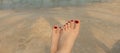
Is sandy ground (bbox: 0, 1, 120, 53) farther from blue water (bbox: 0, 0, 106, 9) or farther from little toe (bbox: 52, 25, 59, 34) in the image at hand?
blue water (bbox: 0, 0, 106, 9)

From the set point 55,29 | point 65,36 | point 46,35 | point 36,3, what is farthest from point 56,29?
point 36,3

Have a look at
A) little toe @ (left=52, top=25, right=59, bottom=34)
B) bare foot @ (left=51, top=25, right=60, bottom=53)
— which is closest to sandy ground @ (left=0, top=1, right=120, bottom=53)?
bare foot @ (left=51, top=25, right=60, bottom=53)

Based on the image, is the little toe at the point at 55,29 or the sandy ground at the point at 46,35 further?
the sandy ground at the point at 46,35

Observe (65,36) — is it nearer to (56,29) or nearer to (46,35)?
(56,29)

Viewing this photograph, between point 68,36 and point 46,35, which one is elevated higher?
point 68,36

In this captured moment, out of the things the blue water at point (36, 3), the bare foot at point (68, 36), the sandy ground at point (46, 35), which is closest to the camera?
the bare foot at point (68, 36)

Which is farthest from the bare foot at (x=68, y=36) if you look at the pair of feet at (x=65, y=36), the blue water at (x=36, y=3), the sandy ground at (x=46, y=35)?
the blue water at (x=36, y=3)

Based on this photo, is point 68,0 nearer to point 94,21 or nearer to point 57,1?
point 57,1

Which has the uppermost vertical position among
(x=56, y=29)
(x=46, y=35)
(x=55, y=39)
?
(x=56, y=29)

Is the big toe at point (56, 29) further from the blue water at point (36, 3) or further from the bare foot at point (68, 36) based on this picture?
the blue water at point (36, 3)
